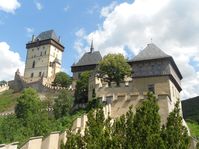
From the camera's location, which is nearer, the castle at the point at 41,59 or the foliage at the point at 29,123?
the foliage at the point at 29,123

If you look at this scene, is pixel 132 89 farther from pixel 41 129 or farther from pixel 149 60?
pixel 41 129

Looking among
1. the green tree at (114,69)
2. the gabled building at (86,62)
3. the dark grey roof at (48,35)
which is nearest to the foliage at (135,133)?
the green tree at (114,69)

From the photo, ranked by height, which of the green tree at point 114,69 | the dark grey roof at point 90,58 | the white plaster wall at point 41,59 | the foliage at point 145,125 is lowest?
the foliage at point 145,125

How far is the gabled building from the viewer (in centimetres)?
6106

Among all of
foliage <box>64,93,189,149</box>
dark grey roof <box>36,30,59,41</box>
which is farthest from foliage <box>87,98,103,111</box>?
dark grey roof <box>36,30,59,41</box>

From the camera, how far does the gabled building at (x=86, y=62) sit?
61062mm

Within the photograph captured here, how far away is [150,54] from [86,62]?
2329 centimetres

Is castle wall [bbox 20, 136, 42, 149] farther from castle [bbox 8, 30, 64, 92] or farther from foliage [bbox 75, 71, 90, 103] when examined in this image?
castle [bbox 8, 30, 64, 92]

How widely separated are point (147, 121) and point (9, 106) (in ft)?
194

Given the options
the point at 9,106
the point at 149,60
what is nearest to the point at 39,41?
the point at 9,106

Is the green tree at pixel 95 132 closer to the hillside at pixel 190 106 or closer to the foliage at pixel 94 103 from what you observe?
the foliage at pixel 94 103

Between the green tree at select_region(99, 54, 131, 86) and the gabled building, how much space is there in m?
18.1

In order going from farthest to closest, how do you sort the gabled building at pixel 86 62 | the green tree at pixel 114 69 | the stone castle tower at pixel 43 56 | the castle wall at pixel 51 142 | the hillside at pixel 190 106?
1. the stone castle tower at pixel 43 56
2. the gabled building at pixel 86 62
3. the hillside at pixel 190 106
4. the green tree at pixel 114 69
5. the castle wall at pixel 51 142

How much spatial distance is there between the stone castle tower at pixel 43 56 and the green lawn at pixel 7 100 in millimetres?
8231
